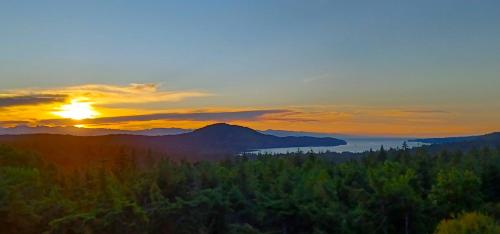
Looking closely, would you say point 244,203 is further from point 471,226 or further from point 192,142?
point 192,142

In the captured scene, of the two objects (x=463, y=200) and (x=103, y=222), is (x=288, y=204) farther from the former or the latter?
(x=463, y=200)

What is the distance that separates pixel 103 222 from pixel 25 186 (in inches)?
204

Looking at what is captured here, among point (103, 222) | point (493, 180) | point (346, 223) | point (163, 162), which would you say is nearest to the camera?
point (103, 222)

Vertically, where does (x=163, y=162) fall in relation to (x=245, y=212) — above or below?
above

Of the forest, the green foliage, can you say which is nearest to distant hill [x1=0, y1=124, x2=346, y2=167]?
the forest

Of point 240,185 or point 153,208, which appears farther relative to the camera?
point 240,185

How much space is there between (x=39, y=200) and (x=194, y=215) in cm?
687

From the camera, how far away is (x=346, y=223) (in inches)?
1008

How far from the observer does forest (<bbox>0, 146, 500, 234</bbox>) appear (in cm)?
2197

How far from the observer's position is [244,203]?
86.8ft

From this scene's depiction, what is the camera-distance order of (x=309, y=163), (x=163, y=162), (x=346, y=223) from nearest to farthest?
(x=346, y=223) → (x=163, y=162) → (x=309, y=163)

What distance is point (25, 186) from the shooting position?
24.3 m

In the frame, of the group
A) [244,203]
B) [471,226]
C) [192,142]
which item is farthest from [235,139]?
[471,226]

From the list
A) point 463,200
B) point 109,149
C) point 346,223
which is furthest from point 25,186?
point 109,149
